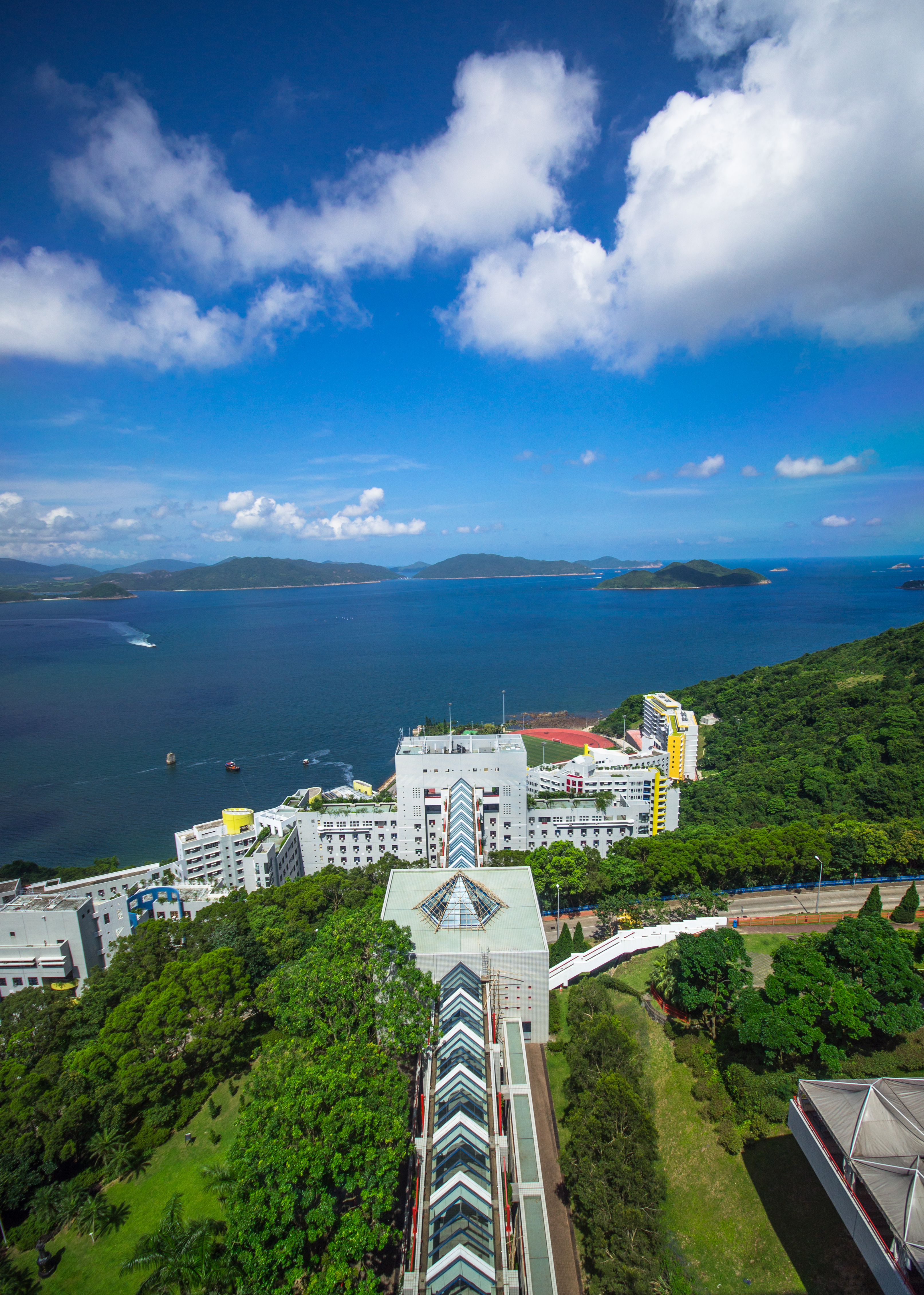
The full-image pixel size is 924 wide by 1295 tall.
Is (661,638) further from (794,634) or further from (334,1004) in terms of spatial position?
(334,1004)

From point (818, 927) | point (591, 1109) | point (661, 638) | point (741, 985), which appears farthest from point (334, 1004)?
point (661, 638)

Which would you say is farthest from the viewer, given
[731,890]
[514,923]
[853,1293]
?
[731,890]

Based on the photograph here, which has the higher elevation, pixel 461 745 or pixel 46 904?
pixel 461 745

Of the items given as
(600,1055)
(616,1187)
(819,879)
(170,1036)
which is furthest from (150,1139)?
(819,879)

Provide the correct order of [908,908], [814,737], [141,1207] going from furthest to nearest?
1. [814,737]
2. [908,908]
3. [141,1207]

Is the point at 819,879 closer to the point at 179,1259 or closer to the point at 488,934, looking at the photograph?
the point at 488,934

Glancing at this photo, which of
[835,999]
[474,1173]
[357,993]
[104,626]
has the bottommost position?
[104,626]

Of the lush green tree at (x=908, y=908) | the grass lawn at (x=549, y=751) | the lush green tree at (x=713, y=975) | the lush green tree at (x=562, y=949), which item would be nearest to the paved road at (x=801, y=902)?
the lush green tree at (x=908, y=908)
